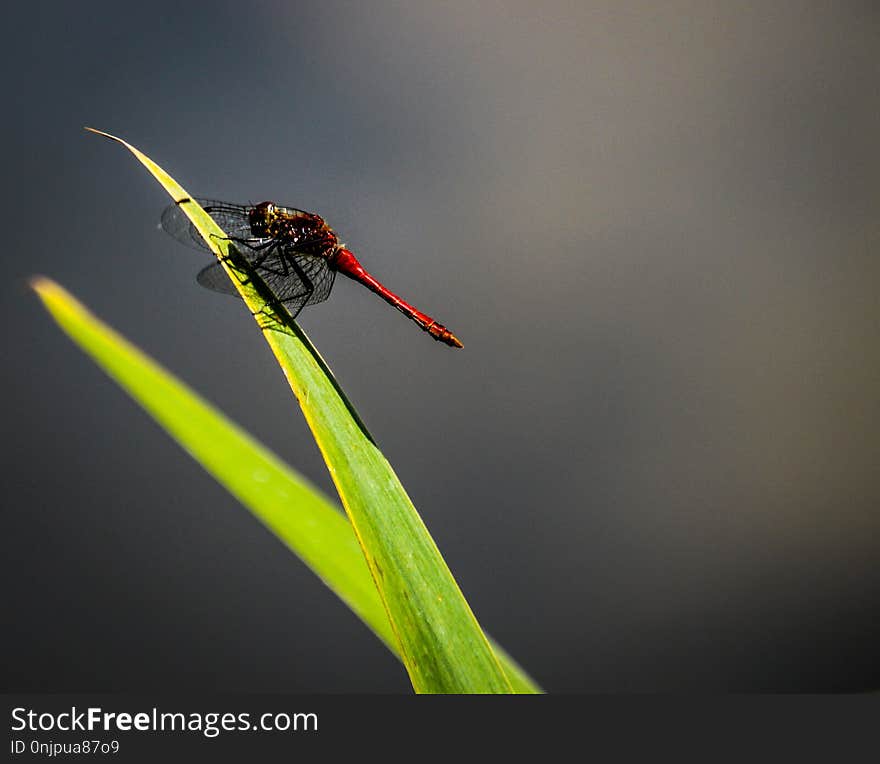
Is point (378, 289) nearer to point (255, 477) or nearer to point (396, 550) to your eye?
point (255, 477)

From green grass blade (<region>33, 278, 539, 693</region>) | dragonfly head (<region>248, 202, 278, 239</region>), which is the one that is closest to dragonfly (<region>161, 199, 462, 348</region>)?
dragonfly head (<region>248, 202, 278, 239</region>)

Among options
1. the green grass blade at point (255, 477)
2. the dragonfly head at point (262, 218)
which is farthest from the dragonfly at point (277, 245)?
the green grass blade at point (255, 477)

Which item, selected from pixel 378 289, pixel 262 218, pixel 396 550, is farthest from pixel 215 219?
pixel 396 550

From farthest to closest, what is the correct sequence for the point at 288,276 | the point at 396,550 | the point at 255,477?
the point at 288,276
the point at 255,477
the point at 396,550

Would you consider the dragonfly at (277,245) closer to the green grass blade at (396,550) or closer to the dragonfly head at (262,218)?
the dragonfly head at (262,218)

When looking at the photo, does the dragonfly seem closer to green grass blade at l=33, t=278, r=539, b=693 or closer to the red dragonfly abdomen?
the red dragonfly abdomen

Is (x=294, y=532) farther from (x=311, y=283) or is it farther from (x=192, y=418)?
(x=311, y=283)
